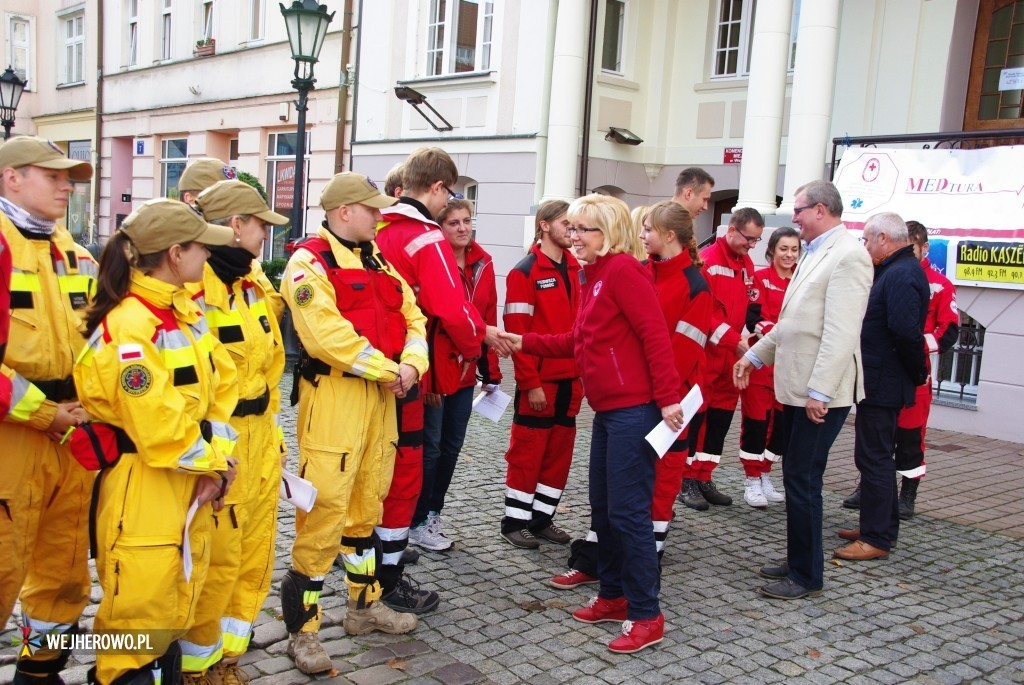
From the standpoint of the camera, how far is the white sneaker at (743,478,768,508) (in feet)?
22.2

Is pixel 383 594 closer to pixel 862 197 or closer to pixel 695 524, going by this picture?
pixel 695 524

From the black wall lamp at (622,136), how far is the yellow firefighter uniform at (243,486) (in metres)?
11.4

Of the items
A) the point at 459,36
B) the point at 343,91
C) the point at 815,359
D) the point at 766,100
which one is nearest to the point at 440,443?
the point at 815,359

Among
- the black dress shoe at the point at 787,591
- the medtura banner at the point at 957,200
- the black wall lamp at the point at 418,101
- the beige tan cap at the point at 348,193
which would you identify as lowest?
the black dress shoe at the point at 787,591

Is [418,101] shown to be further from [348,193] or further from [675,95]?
[348,193]

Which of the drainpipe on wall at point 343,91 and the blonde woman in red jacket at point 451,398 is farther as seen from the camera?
the drainpipe on wall at point 343,91

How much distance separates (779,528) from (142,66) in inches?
885

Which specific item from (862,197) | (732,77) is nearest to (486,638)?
(862,197)

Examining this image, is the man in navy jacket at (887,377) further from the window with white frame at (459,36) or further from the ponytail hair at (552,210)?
the window with white frame at (459,36)

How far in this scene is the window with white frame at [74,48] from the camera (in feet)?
88.7

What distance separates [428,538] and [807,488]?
218 centimetres

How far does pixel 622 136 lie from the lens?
14.5 meters

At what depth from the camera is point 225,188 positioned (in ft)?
12.0

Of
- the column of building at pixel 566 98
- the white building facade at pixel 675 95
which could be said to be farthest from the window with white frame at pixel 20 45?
the column of building at pixel 566 98
